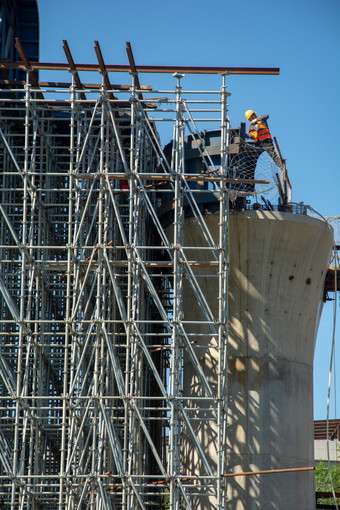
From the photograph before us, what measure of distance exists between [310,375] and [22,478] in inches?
473

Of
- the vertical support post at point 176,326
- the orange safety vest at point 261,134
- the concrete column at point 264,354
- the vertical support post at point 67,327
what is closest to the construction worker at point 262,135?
the orange safety vest at point 261,134

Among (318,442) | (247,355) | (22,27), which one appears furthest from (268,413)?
(318,442)

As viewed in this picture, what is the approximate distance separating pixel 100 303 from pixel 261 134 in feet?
31.7

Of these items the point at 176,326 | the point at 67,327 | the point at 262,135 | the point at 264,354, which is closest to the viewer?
the point at 176,326

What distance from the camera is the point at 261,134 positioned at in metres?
37.9

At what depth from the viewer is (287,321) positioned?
37.2 meters

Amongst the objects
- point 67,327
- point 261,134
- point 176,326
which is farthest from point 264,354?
point 261,134

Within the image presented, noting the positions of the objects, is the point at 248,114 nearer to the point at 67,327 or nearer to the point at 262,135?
the point at 262,135

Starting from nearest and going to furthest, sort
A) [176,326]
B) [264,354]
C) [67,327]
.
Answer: [176,326], [67,327], [264,354]

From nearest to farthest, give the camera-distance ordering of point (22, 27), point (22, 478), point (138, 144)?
point (22, 478), point (138, 144), point (22, 27)

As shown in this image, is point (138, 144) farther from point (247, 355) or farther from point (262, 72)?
point (247, 355)

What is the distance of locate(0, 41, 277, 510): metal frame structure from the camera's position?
32181mm

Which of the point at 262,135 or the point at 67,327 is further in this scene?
the point at 262,135

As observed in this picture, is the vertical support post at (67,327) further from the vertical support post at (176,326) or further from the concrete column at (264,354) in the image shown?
the concrete column at (264,354)
